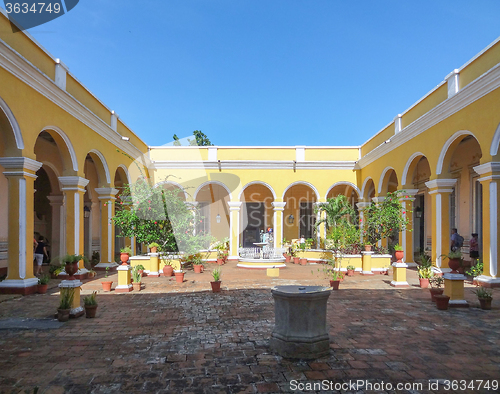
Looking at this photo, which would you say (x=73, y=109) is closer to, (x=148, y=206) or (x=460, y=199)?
(x=148, y=206)

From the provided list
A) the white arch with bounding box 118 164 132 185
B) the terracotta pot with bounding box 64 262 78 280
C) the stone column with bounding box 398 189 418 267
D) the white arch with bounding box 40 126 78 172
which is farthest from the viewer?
the white arch with bounding box 118 164 132 185

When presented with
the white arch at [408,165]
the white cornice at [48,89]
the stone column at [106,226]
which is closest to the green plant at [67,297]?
the white cornice at [48,89]

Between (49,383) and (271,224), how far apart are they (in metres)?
16.8

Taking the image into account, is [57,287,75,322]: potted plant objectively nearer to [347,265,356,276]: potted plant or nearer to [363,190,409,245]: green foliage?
[347,265,356,276]: potted plant

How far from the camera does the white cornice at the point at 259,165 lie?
1712cm

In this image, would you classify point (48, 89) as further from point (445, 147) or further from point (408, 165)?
point (408, 165)

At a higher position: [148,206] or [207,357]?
[148,206]

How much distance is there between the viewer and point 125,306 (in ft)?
22.7

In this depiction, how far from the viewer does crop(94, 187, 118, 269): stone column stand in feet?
41.1

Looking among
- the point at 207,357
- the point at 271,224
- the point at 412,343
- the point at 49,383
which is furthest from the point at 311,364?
the point at 271,224

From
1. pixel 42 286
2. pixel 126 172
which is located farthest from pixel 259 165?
pixel 42 286

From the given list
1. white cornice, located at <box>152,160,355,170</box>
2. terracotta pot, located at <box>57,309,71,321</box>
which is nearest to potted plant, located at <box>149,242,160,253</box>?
terracotta pot, located at <box>57,309,71,321</box>

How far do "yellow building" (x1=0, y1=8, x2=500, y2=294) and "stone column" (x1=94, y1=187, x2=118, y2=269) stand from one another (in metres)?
0.04

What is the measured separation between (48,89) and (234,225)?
9.92 meters
